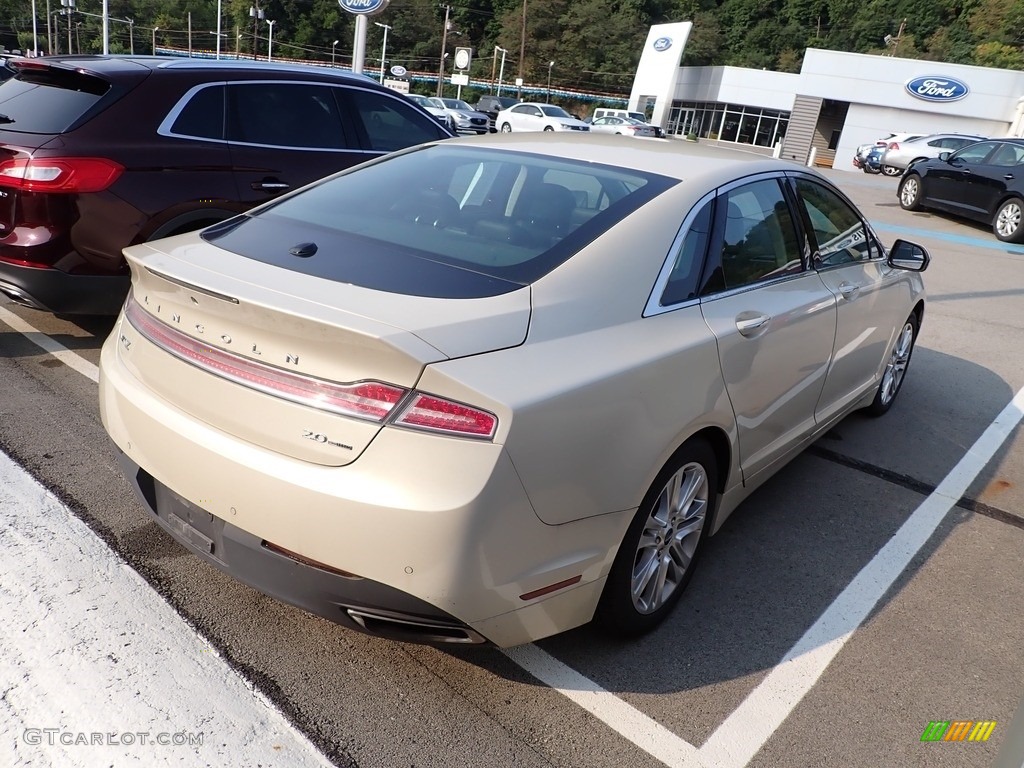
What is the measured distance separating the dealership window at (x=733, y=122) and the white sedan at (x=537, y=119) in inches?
965

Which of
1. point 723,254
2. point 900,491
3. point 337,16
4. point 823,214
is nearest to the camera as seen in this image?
point 723,254

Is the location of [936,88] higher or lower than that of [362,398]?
higher

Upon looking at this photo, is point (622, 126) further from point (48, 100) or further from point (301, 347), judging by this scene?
point (301, 347)

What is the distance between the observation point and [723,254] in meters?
3.12

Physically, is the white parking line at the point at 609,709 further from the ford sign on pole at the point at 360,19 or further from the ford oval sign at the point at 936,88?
the ford oval sign at the point at 936,88

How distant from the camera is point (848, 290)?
13.3 feet

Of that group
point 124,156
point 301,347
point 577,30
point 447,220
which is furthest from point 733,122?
point 301,347

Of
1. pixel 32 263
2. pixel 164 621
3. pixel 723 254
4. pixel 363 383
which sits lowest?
pixel 164 621

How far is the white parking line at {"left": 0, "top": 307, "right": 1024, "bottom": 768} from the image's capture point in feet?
7.95

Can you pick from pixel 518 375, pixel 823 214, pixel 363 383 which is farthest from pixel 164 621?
pixel 823 214

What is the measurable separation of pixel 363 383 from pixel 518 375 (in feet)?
1.32

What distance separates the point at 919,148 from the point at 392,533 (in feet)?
92.3

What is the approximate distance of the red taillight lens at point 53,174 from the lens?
4.41 metres

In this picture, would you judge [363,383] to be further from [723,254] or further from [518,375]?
[723,254]
